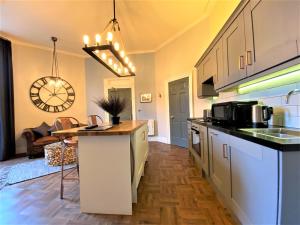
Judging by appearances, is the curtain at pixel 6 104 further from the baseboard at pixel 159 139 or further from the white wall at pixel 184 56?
the white wall at pixel 184 56

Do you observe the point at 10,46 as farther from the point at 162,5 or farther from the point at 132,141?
the point at 132,141

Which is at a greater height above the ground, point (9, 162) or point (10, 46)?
point (10, 46)

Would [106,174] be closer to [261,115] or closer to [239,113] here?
[239,113]

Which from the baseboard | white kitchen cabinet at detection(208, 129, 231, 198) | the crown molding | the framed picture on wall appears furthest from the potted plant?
the crown molding

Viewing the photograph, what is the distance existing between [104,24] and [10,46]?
104 inches

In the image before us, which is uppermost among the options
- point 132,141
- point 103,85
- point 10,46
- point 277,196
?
point 10,46

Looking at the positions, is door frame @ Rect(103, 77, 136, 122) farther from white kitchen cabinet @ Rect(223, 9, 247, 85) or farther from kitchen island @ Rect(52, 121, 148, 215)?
kitchen island @ Rect(52, 121, 148, 215)

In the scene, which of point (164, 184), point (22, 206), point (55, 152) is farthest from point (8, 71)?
point (164, 184)

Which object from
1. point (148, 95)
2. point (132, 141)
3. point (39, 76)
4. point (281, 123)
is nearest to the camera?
point (281, 123)

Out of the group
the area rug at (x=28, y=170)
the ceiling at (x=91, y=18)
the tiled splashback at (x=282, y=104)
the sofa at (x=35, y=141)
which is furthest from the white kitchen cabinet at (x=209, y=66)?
the sofa at (x=35, y=141)

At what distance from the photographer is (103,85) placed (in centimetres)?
638

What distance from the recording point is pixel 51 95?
5539mm

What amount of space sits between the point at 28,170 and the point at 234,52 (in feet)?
13.7

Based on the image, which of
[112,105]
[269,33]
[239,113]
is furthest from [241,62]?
[112,105]
